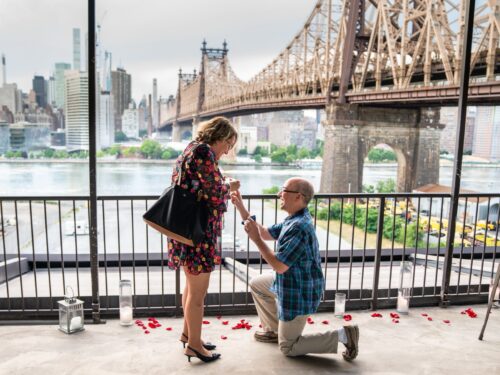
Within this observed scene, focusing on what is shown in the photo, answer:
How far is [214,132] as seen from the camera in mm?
1981

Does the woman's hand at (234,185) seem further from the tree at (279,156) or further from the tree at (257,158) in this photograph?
the tree at (279,156)

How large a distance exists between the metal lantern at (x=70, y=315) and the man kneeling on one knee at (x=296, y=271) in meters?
1.10

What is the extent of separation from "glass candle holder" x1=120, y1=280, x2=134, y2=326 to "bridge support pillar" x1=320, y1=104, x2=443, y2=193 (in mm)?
14011

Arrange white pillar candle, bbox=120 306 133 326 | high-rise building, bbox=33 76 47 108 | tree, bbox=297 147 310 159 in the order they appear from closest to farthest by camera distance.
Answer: white pillar candle, bbox=120 306 133 326 < high-rise building, bbox=33 76 47 108 < tree, bbox=297 147 310 159

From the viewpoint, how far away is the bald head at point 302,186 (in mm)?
2027

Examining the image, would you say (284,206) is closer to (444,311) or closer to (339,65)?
(444,311)

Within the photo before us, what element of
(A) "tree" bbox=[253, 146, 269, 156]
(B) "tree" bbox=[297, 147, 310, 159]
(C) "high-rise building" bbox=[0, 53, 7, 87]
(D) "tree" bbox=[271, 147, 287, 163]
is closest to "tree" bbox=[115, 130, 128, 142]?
(C) "high-rise building" bbox=[0, 53, 7, 87]

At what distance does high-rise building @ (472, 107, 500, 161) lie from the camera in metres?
6.58

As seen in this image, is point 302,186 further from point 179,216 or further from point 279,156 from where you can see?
point 279,156

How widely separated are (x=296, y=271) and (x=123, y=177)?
22.7 ft

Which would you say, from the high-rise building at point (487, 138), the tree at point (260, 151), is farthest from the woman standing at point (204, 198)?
the tree at point (260, 151)

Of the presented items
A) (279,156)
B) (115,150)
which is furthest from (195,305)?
(279,156)

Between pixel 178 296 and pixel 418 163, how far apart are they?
632 inches

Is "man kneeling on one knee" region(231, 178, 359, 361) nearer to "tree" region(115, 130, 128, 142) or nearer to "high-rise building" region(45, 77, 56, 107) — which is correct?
"high-rise building" region(45, 77, 56, 107)
